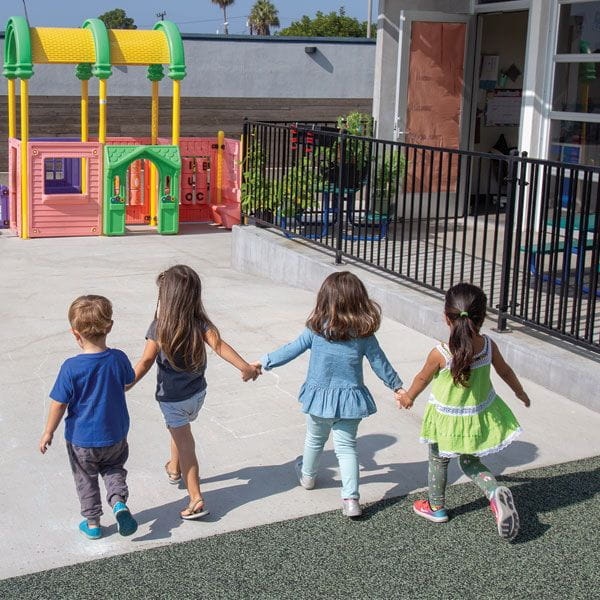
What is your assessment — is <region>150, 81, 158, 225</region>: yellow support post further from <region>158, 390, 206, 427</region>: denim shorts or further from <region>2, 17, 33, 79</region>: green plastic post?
<region>158, 390, 206, 427</region>: denim shorts

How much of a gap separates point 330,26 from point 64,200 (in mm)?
62796

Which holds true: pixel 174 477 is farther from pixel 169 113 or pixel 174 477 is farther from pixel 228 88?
pixel 228 88

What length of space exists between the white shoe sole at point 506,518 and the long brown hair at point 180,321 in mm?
1469

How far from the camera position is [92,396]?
420cm

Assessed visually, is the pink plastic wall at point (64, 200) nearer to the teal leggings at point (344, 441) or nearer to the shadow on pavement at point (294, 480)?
the shadow on pavement at point (294, 480)

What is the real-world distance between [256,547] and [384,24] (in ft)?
27.5

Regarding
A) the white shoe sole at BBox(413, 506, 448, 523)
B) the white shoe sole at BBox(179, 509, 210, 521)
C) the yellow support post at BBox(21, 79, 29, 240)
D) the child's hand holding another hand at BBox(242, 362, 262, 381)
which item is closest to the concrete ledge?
the white shoe sole at BBox(413, 506, 448, 523)

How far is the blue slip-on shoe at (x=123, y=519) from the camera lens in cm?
424

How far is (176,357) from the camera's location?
4387mm

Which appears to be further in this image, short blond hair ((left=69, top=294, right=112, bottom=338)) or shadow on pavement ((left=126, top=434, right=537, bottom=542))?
shadow on pavement ((left=126, top=434, right=537, bottom=542))

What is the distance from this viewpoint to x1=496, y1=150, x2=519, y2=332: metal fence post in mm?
6578

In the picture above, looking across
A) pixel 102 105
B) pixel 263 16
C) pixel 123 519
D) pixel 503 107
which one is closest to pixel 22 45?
pixel 102 105

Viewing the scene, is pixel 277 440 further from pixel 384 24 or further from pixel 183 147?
pixel 183 147

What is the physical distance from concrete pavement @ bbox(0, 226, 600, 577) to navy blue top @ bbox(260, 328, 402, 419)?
0.52 m
